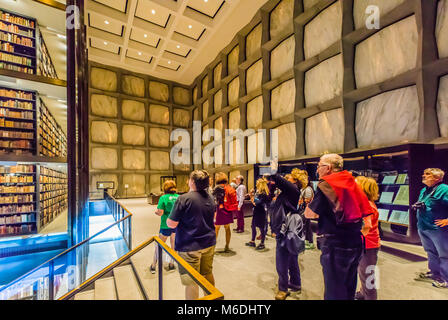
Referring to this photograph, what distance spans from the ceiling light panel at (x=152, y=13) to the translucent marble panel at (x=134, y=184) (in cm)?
1062

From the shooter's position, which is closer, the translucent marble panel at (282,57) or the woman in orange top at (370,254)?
the woman in orange top at (370,254)

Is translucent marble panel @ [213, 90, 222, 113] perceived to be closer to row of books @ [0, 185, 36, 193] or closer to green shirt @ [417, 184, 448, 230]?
row of books @ [0, 185, 36, 193]

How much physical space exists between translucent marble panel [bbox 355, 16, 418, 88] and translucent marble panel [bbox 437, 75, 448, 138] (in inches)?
29.0

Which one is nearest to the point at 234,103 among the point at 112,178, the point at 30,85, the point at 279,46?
the point at 279,46

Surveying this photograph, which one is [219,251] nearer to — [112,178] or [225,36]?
[225,36]

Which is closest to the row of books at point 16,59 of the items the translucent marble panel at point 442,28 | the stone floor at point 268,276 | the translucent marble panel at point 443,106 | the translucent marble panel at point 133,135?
the stone floor at point 268,276

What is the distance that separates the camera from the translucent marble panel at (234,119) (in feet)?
40.9

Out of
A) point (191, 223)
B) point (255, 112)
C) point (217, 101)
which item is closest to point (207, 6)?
point (217, 101)

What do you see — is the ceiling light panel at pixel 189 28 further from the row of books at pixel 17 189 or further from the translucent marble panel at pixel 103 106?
the row of books at pixel 17 189

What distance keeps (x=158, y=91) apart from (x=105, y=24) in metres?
6.18

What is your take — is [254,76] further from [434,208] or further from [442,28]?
[434,208]

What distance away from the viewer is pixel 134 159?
16.3m

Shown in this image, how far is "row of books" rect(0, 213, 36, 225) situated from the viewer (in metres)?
5.10

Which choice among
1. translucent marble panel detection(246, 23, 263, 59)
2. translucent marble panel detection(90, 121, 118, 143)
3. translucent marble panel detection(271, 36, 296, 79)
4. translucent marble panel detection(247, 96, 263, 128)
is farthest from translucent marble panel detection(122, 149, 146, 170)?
translucent marble panel detection(271, 36, 296, 79)
